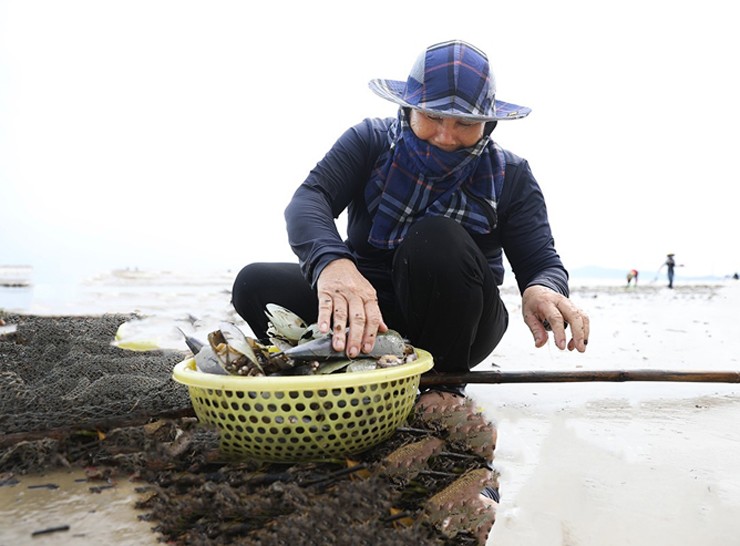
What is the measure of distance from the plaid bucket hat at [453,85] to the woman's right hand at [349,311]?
69 cm

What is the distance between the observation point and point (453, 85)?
6.28 feet

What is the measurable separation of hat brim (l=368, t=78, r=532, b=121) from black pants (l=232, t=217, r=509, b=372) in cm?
37

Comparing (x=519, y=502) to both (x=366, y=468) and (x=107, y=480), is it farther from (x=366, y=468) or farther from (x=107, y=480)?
(x=107, y=480)

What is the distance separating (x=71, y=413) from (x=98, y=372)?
0.74m

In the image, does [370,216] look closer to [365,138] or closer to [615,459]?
[365,138]

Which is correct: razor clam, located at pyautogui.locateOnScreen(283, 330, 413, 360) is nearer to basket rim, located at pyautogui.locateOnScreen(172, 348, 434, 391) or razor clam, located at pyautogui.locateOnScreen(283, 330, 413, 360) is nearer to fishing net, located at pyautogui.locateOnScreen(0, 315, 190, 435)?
basket rim, located at pyautogui.locateOnScreen(172, 348, 434, 391)

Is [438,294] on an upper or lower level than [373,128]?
lower

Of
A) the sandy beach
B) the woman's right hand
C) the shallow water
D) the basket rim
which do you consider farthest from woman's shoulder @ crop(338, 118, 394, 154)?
the shallow water

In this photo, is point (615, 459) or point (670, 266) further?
point (670, 266)

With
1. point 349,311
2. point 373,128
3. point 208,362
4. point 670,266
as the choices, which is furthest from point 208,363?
point 670,266

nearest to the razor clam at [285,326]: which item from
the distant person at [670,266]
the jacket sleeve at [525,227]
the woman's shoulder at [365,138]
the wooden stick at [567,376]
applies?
the wooden stick at [567,376]

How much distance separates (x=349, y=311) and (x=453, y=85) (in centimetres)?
87

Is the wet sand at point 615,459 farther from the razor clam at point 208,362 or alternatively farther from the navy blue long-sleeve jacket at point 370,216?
the razor clam at point 208,362

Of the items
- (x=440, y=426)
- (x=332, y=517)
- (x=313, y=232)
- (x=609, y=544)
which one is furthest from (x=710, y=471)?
(x=313, y=232)
